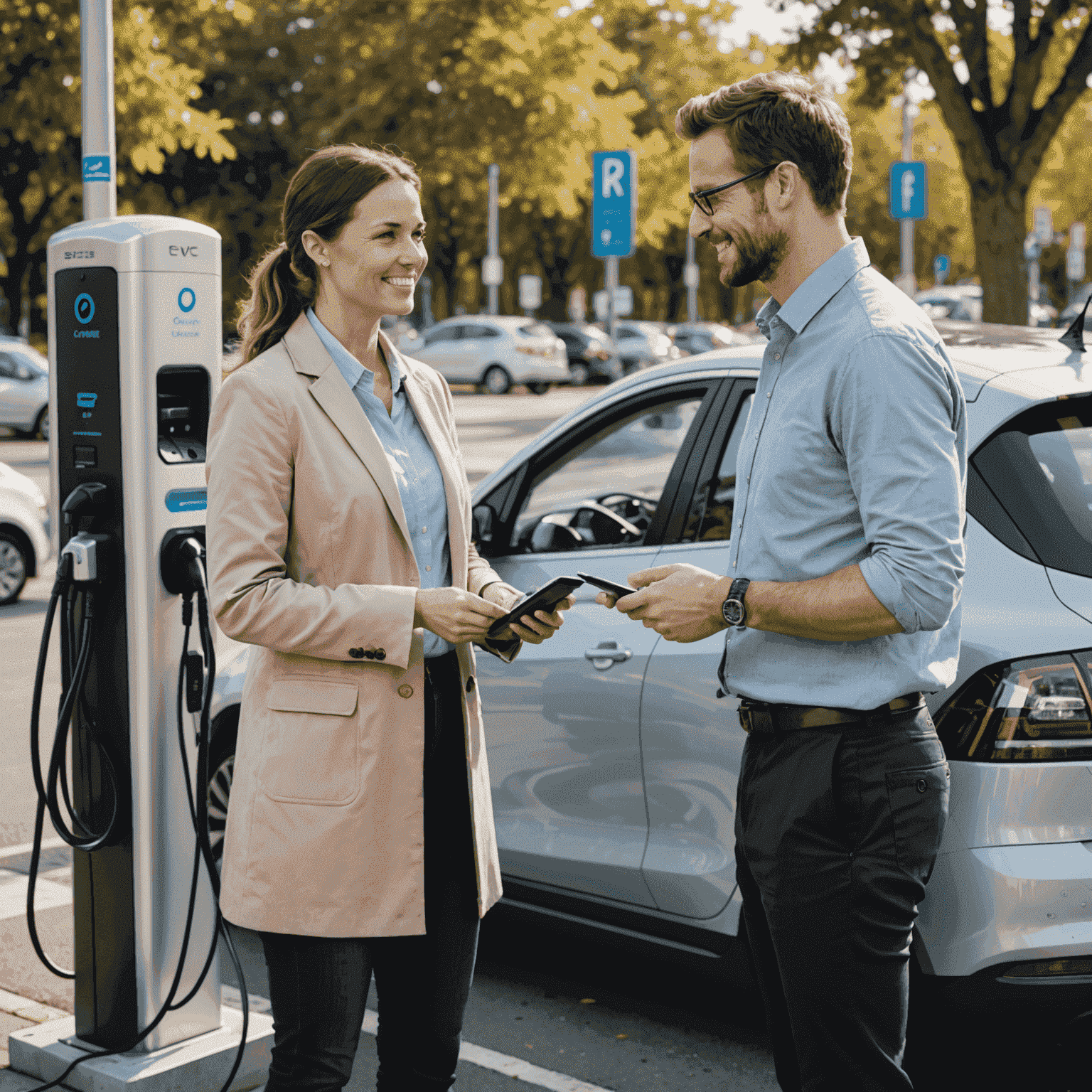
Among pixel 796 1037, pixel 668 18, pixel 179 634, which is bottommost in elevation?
pixel 796 1037

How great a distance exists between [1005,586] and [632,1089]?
4.87ft

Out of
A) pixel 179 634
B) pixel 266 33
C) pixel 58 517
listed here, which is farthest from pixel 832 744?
pixel 266 33

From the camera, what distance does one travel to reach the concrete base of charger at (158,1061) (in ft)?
11.3

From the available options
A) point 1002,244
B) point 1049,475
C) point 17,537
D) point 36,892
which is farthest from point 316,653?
point 1002,244

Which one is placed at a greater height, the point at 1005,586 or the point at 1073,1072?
the point at 1005,586

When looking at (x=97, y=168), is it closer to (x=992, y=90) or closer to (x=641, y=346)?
(x=992, y=90)

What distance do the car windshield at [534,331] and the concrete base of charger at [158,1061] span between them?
32.0 m

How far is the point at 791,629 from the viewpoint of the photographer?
→ 2.34 meters

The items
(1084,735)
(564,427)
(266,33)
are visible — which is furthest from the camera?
(266,33)

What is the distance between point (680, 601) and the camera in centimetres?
243

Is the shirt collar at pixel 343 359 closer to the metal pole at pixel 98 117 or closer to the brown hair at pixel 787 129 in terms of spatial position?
the brown hair at pixel 787 129

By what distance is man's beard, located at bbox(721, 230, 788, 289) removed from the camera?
246 centimetres

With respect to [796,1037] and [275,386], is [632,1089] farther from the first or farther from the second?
[275,386]

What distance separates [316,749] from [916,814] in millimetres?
978
